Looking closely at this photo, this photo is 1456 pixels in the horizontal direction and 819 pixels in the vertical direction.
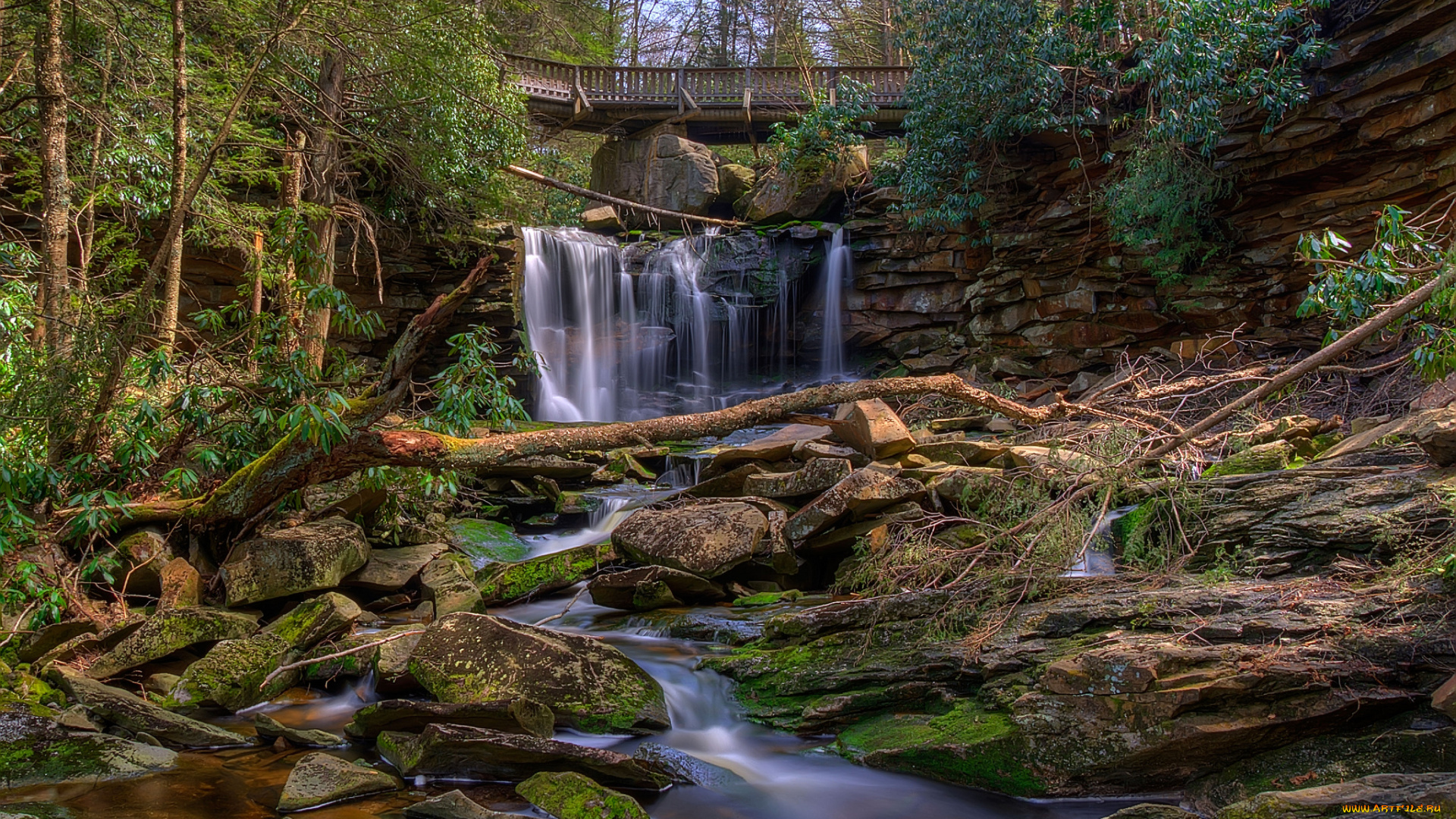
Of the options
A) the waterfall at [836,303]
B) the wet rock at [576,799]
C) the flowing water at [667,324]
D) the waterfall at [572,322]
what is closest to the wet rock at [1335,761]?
the wet rock at [576,799]

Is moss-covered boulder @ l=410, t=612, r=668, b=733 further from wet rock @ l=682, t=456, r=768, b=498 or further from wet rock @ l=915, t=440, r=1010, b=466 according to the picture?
wet rock @ l=915, t=440, r=1010, b=466

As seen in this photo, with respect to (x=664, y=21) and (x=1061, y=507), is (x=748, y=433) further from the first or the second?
(x=664, y=21)

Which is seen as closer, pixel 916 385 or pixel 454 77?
pixel 916 385

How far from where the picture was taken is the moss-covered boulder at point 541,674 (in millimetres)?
4562

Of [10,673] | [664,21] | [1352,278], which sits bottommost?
[10,673]

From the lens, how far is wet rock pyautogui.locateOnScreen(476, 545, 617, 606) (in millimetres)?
6832

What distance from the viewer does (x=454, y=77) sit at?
1091cm

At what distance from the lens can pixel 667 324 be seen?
15.5m

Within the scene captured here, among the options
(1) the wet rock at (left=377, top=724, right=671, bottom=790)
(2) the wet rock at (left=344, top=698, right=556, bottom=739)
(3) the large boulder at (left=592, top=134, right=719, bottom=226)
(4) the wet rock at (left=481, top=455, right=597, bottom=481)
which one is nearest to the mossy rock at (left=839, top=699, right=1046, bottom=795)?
(1) the wet rock at (left=377, top=724, right=671, bottom=790)

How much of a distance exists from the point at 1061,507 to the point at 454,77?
9519 mm

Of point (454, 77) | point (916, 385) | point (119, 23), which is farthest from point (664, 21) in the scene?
point (916, 385)

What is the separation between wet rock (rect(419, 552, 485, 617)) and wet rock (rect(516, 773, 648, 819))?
234cm

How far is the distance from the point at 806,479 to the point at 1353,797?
4.76 metres

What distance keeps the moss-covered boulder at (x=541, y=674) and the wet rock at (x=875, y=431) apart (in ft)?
11.5
